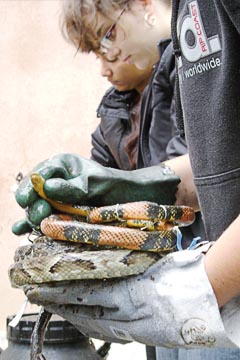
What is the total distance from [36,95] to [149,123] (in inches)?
80.3

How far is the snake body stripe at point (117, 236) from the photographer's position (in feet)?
3.50

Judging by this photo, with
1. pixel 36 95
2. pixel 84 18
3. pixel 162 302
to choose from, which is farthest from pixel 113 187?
pixel 36 95

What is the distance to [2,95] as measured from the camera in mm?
3924

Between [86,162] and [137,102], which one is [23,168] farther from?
[86,162]

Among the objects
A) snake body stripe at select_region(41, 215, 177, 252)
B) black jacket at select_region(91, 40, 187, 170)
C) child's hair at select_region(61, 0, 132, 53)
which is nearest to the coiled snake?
snake body stripe at select_region(41, 215, 177, 252)

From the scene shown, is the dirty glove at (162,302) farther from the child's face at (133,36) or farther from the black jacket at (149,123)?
the child's face at (133,36)

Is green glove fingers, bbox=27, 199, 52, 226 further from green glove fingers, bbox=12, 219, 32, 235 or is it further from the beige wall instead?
the beige wall

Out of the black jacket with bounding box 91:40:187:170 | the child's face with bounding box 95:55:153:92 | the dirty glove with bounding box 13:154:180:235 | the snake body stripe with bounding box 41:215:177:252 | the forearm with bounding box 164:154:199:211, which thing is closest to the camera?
the snake body stripe with bounding box 41:215:177:252

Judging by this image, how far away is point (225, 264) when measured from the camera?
976mm

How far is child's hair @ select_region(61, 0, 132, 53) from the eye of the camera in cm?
192

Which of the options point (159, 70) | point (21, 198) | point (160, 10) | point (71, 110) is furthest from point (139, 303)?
point (71, 110)

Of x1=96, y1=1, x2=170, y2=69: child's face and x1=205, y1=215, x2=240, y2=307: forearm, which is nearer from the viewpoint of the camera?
x1=205, y1=215, x2=240, y2=307: forearm

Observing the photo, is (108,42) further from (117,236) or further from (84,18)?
(117,236)

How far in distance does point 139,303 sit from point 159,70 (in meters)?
0.90
